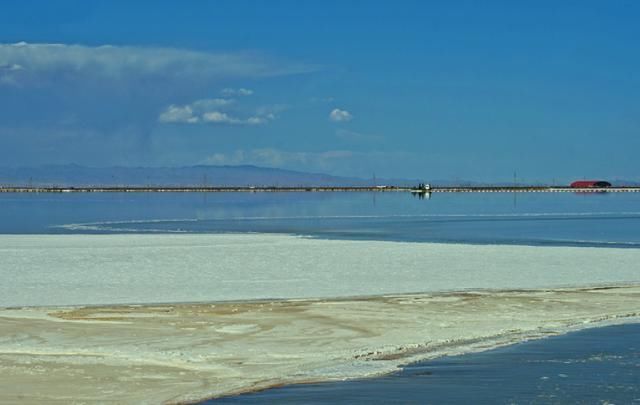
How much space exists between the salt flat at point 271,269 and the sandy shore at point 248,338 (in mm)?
2121

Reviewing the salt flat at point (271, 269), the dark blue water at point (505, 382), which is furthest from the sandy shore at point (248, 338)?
the salt flat at point (271, 269)

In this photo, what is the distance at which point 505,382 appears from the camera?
11.8 m

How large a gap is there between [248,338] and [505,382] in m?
4.00

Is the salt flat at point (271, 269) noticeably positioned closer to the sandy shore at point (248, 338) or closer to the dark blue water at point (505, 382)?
the sandy shore at point (248, 338)

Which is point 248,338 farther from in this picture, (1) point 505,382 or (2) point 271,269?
(2) point 271,269

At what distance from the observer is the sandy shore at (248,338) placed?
11.4 metres

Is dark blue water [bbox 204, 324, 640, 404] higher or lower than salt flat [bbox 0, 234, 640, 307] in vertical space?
lower

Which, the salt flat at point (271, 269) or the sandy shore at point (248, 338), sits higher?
the salt flat at point (271, 269)

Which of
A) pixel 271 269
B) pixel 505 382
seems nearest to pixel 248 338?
pixel 505 382

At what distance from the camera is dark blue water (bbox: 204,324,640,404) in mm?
10859

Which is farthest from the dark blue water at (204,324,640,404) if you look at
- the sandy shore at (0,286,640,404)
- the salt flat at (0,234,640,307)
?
the salt flat at (0,234,640,307)

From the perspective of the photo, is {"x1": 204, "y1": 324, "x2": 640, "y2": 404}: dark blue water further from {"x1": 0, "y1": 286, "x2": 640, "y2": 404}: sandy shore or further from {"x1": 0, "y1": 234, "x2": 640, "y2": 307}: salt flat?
{"x1": 0, "y1": 234, "x2": 640, "y2": 307}: salt flat

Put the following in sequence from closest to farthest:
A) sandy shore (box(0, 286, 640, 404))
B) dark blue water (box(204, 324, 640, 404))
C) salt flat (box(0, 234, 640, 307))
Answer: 1. dark blue water (box(204, 324, 640, 404))
2. sandy shore (box(0, 286, 640, 404))
3. salt flat (box(0, 234, 640, 307))

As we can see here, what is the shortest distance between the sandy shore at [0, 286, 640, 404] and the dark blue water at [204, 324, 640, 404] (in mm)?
440
